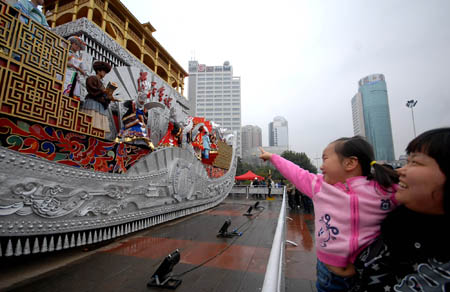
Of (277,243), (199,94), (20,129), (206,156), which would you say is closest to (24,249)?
(20,129)

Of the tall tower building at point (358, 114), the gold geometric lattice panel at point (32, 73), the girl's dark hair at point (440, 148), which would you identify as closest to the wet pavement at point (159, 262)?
the gold geometric lattice panel at point (32, 73)

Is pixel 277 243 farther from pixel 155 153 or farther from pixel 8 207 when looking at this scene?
pixel 155 153

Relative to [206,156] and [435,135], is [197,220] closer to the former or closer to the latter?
[206,156]

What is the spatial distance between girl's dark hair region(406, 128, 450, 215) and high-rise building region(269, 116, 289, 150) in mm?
106029

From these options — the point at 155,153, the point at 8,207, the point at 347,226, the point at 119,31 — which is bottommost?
the point at 8,207

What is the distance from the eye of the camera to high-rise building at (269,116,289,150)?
4158 inches

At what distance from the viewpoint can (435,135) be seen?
918 millimetres

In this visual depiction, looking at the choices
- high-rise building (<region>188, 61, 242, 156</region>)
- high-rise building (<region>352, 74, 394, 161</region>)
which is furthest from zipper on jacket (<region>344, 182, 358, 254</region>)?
high-rise building (<region>188, 61, 242, 156</region>)

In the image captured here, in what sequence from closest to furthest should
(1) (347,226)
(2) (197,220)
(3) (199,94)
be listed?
(1) (347,226) < (2) (197,220) < (3) (199,94)

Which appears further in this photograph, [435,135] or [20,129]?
[20,129]

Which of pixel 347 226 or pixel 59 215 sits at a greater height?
pixel 347 226

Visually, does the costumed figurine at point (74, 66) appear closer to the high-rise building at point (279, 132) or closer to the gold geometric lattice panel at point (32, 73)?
the gold geometric lattice panel at point (32, 73)

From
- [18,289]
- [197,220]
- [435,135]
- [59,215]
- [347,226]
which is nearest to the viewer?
[435,135]

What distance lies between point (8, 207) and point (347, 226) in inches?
160
